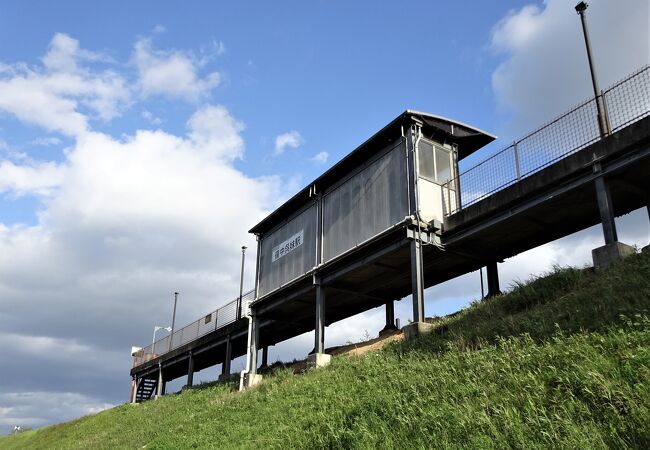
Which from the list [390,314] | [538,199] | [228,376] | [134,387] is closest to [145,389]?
[134,387]

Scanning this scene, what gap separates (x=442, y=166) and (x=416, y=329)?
6.01m

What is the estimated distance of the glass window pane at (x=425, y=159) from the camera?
18891mm

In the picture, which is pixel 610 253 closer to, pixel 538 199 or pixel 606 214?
pixel 606 214

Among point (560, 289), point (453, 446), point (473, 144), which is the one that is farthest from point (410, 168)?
point (453, 446)

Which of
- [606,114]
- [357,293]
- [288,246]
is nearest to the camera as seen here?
[606,114]

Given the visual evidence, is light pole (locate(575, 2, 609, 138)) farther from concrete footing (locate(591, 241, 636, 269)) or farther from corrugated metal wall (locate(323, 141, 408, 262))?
corrugated metal wall (locate(323, 141, 408, 262))

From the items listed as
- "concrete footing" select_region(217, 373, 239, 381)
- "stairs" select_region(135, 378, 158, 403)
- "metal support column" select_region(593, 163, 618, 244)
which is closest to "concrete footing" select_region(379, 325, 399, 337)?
"concrete footing" select_region(217, 373, 239, 381)

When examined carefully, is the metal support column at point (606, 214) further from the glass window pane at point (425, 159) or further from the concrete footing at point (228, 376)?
the concrete footing at point (228, 376)

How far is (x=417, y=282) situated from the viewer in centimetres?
1730

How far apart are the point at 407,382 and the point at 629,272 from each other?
16.1 ft

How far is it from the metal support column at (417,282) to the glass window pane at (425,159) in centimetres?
241

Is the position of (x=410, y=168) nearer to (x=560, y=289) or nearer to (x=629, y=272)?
(x=560, y=289)

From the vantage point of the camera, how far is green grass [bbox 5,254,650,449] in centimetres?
731

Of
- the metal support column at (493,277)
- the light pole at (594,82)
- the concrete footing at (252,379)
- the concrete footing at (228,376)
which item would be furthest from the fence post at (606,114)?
the concrete footing at (228,376)
